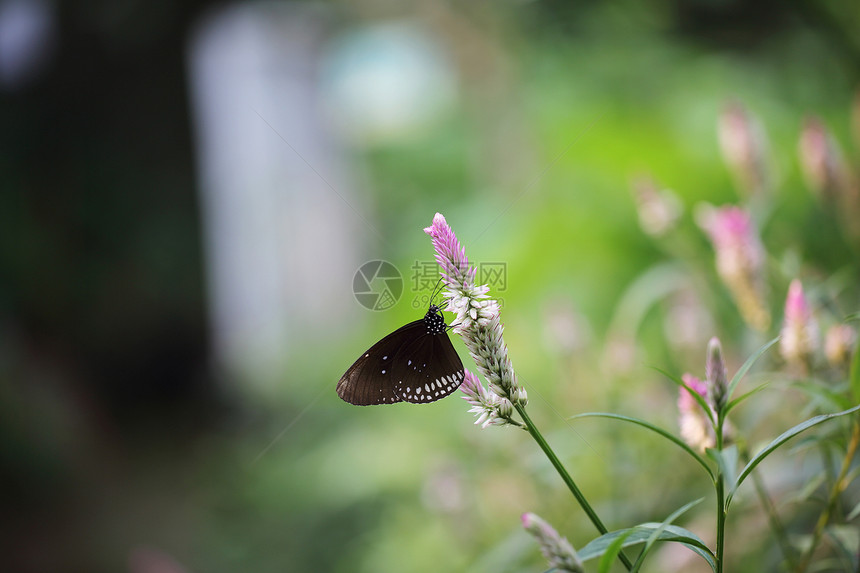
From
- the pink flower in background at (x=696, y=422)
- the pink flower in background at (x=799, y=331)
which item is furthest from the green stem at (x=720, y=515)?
the pink flower in background at (x=799, y=331)

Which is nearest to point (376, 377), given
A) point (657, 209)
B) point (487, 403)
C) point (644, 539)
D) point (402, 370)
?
point (402, 370)

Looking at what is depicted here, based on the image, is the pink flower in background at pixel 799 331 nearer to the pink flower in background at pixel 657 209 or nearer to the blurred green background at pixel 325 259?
the pink flower in background at pixel 657 209

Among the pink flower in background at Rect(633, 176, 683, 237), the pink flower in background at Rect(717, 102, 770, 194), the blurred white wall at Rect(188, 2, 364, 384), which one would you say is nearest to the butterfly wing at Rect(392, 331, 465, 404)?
the pink flower in background at Rect(633, 176, 683, 237)

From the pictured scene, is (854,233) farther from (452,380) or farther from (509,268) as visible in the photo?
(509,268)

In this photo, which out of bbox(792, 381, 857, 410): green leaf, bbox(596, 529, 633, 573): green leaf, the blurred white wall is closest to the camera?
bbox(596, 529, 633, 573): green leaf

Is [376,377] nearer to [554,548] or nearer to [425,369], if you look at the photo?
[425,369]

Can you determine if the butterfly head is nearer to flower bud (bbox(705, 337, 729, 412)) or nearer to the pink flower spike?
the pink flower spike
